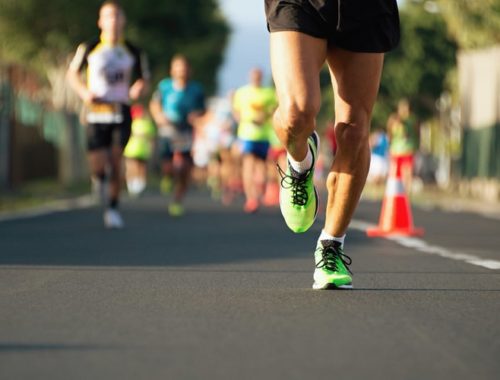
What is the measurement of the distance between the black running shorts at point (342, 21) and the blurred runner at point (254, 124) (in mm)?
13118

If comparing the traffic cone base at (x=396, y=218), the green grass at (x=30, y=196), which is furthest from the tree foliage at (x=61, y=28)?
the traffic cone base at (x=396, y=218)

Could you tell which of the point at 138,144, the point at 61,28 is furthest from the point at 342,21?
the point at 61,28

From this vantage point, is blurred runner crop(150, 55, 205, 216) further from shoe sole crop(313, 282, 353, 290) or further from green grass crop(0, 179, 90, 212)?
shoe sole crop(313, 282, 353, 290)

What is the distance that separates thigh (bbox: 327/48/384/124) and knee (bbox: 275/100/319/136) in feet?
0.67

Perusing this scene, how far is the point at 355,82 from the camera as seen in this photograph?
23.3 ft

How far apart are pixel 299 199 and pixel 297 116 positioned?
0.49 meters

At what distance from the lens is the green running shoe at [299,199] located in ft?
23.7

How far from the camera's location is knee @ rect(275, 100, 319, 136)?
6906 mm

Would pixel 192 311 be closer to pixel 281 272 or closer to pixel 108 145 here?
pixel 281 272

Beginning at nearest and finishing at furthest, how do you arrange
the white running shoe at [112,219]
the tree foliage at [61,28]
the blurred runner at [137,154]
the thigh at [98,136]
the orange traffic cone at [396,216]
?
the orange traffic cone at [396,216]
the white running shoe at [112,219]
the thigh at [98,136]
the blurred runner at [137,154]
the tree foliage at [61,28]

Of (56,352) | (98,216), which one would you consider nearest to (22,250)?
(56,352)

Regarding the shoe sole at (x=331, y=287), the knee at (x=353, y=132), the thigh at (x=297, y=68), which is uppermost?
the thigh at (x=297, y=68)

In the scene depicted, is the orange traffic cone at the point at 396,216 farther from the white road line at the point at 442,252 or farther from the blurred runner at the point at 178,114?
the blurred runner at the point at 178,114

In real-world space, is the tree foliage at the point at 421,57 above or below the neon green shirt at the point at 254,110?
above
